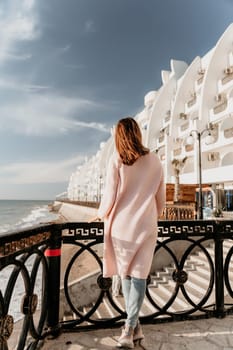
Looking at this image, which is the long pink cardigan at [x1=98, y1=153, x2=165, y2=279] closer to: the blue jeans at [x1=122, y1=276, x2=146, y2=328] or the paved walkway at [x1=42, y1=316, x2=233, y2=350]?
the blue jeans at [x1=122, y1=276, x2=146, y2=328]

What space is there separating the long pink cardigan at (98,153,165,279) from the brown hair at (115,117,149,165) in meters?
0.05

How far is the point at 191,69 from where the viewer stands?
27.6 meters

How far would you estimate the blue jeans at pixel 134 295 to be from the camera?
6.30 ft

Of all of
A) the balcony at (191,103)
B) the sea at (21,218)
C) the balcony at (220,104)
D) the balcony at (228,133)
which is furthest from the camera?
the sea at (21,218)

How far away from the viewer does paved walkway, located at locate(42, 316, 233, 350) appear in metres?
2.05

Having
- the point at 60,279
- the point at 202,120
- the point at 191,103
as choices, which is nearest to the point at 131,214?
the point at 60,279

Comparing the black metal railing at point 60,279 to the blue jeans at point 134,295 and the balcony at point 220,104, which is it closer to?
the blue jeans at point 134,295

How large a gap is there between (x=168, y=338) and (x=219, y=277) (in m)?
0.87

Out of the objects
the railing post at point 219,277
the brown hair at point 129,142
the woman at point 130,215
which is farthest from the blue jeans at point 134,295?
the railing post at point 219,277

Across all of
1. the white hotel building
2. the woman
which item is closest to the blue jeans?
the woman

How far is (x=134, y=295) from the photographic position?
1937mm

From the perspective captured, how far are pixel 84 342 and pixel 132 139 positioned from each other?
5.82 feet

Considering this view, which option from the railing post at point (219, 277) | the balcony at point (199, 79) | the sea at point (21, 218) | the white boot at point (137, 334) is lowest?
the sea at point (21, 218)

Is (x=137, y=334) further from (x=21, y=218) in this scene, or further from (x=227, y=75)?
(x=21, y=218)
